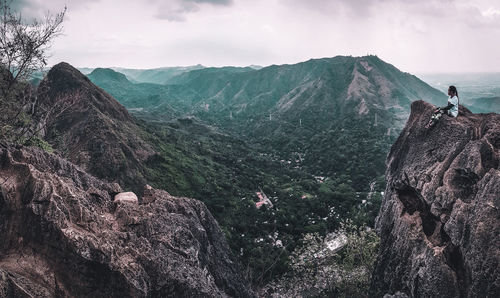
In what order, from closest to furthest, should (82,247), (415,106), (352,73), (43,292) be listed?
(43,292) → (82,247) → (415,106) → (352,73)

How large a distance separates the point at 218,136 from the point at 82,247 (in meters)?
119

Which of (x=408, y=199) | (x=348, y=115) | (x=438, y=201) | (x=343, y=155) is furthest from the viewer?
(x=348, y=115)

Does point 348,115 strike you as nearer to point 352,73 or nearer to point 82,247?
point 352,73

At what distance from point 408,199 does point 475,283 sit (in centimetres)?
727

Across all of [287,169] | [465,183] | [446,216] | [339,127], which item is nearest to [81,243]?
[446,216]

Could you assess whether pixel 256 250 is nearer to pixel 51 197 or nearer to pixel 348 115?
pixel 51 197

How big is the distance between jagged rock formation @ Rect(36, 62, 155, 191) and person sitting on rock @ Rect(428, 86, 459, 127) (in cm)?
4038

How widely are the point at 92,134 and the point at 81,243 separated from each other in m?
42.3

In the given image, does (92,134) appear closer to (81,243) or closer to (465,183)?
(81,243)

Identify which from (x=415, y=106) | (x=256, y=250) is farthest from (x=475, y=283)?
(x=256, y=250)

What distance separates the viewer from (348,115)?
148625 millimetres

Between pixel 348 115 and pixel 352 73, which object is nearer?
pixel 348 115

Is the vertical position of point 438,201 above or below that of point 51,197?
below

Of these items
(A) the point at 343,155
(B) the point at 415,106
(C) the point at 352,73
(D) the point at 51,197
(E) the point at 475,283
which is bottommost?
(A) the point at 343,155
